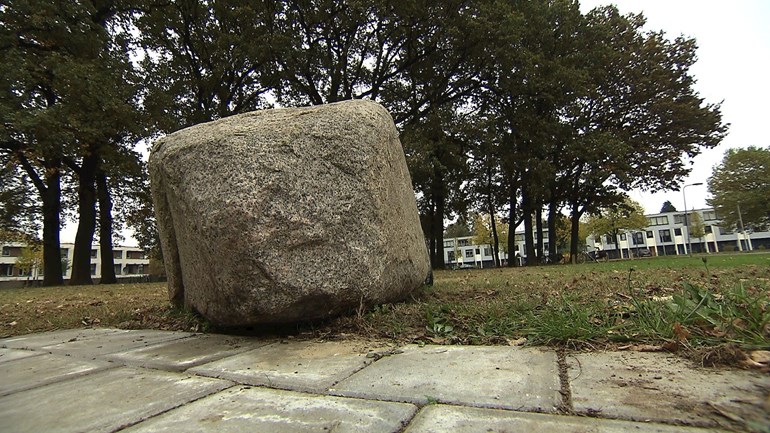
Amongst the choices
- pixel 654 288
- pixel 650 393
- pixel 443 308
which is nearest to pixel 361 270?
pixel 443 308

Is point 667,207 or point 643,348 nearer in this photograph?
point 643,348

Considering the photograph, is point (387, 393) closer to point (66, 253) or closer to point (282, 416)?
point (282, 416)

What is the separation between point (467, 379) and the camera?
2.09m

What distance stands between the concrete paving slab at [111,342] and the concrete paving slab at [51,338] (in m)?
0.13

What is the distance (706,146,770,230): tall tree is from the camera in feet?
113

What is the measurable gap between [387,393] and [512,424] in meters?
0.63

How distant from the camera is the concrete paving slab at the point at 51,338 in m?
3.95

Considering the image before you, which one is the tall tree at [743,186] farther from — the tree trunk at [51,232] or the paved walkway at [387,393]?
the tree trunk at [51,232]

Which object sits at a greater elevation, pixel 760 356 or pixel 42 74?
pixel 42 74

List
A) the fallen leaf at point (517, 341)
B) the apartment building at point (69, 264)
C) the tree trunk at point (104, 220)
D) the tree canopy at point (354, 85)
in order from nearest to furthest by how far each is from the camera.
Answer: the fallen leaf at point (517, 341) → the tree canopy at point (354, 85) → the tree trunk at point (104, 220) → the apartment building at point (69, 264)

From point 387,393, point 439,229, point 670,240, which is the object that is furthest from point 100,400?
point 670,240

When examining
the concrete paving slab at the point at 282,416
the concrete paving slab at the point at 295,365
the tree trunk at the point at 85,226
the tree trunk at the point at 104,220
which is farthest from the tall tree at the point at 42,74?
the concrete paving slab at the point at 282,416

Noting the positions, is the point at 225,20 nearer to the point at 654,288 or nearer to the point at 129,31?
the point at 129,31

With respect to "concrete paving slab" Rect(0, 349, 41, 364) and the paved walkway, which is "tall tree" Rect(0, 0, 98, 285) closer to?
"concrete paving slab" Rect(0, 349, 41, 364)
